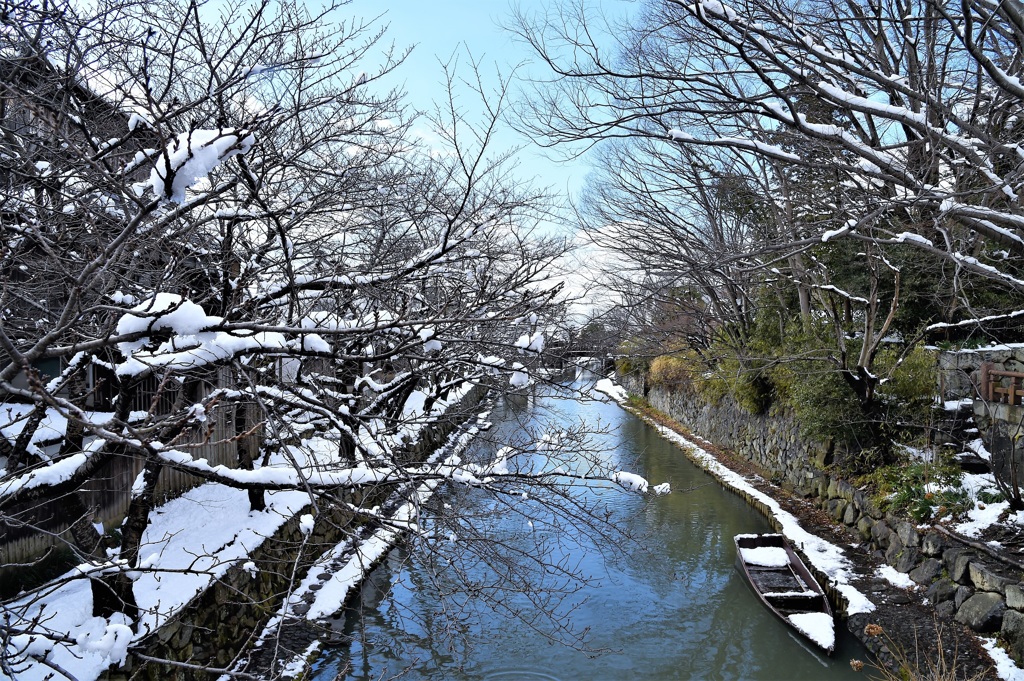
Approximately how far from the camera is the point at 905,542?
8.20 m

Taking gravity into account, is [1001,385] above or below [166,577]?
above

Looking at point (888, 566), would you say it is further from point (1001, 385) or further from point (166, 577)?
point (166, 577)

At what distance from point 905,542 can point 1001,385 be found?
249cm

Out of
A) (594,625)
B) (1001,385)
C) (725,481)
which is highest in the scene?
(1001,385)

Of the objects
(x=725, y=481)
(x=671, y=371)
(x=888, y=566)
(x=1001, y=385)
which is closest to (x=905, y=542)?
(x=888, y=566)

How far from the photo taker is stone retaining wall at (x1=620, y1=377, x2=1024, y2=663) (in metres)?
6.26

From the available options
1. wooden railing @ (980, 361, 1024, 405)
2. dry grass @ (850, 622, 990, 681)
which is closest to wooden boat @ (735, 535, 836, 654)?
dry grass @ (850, 622, 990, 681)

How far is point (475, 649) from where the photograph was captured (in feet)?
23.0

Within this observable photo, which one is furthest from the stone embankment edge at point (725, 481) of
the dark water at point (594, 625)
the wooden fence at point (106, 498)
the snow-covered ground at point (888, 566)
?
the wooden fence at point (106, 498)

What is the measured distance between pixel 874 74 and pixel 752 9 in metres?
1.33

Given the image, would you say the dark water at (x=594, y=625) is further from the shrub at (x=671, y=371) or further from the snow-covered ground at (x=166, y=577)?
the shrub at (x=671, y=371)

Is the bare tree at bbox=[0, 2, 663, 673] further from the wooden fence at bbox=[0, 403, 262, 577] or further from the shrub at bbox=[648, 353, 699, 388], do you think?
the shrub at bbox=[648, 353, 699, 388]

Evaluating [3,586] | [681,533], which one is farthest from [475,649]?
[681,533]

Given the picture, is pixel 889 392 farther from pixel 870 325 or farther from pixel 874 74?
pixel 874 74
